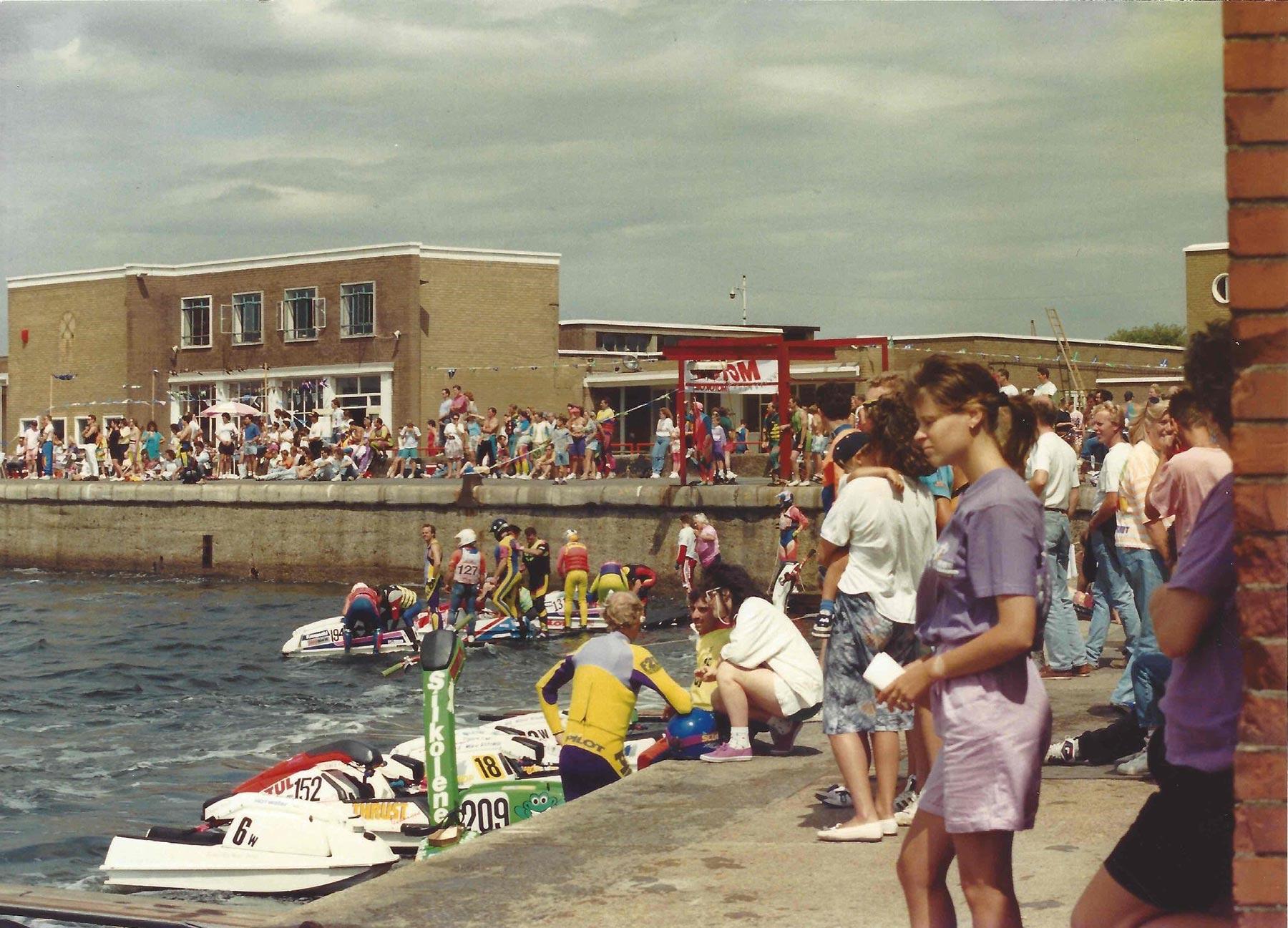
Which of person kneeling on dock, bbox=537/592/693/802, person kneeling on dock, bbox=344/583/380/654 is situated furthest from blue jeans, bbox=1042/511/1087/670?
person kneeling on dock, bbox=344/583/380/654

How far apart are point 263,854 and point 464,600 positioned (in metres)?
13.4

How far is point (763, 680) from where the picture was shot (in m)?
8.20

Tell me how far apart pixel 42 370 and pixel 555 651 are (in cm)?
4437

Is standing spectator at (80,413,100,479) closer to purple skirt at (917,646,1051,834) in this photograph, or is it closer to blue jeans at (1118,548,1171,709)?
blue jeans at (1118,548,1171,709)

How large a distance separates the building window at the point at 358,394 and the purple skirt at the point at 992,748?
51.3m

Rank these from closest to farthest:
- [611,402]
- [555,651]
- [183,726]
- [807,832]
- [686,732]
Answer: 1. [807,832]
2. [686,732]
3. [183,726]
4. [555,651]
5. [611,402]

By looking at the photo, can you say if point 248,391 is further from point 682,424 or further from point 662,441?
point 682,424

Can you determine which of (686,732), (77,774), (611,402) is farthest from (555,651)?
(611,402)

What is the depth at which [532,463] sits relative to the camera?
115 feet

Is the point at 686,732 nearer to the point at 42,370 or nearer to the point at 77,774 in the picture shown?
the point at 77,774

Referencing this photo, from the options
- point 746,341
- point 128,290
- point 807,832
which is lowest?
point 807,832

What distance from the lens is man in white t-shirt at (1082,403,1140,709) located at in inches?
363

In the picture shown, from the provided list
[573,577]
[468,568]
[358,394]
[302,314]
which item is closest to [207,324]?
A: [302,314]

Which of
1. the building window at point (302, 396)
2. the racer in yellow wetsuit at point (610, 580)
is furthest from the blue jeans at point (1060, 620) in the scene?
the building window at point (302, 396)
